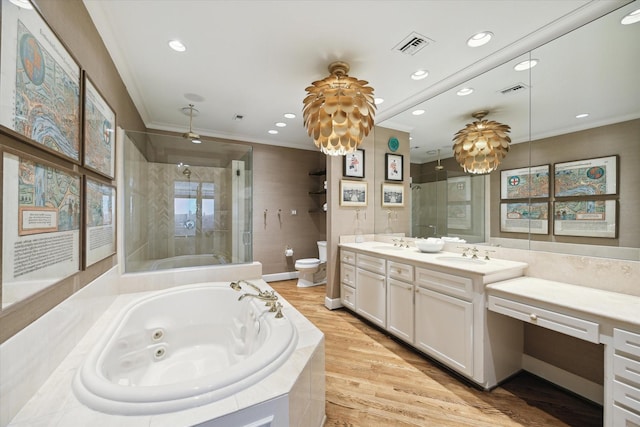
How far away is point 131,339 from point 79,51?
1.75 meters

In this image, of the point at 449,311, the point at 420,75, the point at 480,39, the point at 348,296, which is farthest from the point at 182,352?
the point at 480,39

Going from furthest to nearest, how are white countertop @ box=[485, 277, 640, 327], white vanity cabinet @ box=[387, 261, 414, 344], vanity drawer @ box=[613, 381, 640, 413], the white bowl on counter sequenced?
the white bowl on counter, white vanity cabinet @ box=[387, 261, 414, 344], white countertop @ box=[485, 277, 640, 327], vanity drawer @ box=[613, 381, 640, 413]

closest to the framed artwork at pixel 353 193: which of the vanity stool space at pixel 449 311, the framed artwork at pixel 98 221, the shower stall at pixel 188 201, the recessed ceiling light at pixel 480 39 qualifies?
the vanity stool space at pixel 449 311

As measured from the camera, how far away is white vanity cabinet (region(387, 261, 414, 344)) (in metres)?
2.21

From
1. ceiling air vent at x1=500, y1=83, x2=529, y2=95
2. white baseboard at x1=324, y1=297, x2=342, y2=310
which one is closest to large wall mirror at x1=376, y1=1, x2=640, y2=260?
ceiling air vent at x1=500, y1=83, x2=529, y2=95

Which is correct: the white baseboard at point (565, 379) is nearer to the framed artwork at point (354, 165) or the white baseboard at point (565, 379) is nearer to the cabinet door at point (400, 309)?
the cabinet door at point (400, 309)

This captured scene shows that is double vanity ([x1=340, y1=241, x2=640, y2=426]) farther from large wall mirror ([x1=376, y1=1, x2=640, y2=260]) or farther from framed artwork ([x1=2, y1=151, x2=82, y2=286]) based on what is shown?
framed artwork ([x1=2, y1=151, x2=82, y2=286])

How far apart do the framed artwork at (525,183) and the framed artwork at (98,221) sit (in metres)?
2.93

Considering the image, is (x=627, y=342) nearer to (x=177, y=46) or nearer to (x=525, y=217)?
(x=525, y=217)

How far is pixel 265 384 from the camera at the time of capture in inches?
38.0

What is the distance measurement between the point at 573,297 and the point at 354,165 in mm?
2405

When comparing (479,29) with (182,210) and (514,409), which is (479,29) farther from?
(182,210)

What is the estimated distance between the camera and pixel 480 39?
1.80 metres

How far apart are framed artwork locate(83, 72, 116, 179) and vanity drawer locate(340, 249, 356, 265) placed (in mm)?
2365
